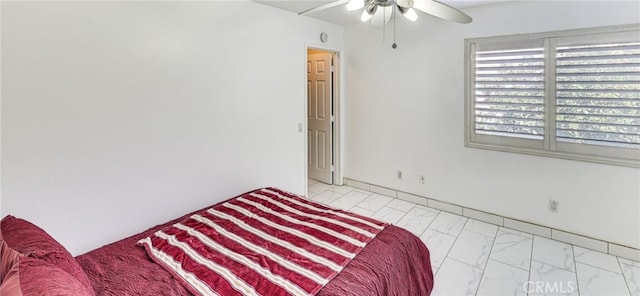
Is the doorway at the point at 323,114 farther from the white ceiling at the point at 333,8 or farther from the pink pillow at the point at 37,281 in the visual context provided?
the pink pillow at the point at 37,281

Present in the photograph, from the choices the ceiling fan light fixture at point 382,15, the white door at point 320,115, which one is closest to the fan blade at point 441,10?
the ceiling fan light fixture at point 382,15

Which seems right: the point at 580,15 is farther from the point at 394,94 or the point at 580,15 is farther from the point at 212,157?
the point at 212,157

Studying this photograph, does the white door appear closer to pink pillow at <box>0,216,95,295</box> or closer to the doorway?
the doorway

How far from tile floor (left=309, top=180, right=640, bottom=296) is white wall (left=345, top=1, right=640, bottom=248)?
25 centimetres

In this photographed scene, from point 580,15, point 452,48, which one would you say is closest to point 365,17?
point 452,48

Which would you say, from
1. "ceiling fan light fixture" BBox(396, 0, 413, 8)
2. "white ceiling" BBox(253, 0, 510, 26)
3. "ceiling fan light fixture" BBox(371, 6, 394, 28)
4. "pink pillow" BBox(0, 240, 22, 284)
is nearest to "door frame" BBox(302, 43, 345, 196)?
"white ceiling" BBox(253, 0, 510, 26)

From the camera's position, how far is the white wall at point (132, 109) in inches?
73.8

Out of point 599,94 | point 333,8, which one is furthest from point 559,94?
point 333,8

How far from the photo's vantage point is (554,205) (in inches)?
116

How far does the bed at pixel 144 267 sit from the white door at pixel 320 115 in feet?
8.68

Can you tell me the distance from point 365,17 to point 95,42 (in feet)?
5.79

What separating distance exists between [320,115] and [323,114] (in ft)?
0.24

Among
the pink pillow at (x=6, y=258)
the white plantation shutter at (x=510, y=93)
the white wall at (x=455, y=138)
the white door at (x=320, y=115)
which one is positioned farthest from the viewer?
the white door at (x=320, y=115)

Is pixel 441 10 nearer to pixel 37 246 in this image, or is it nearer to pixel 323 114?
pixel 37 246
